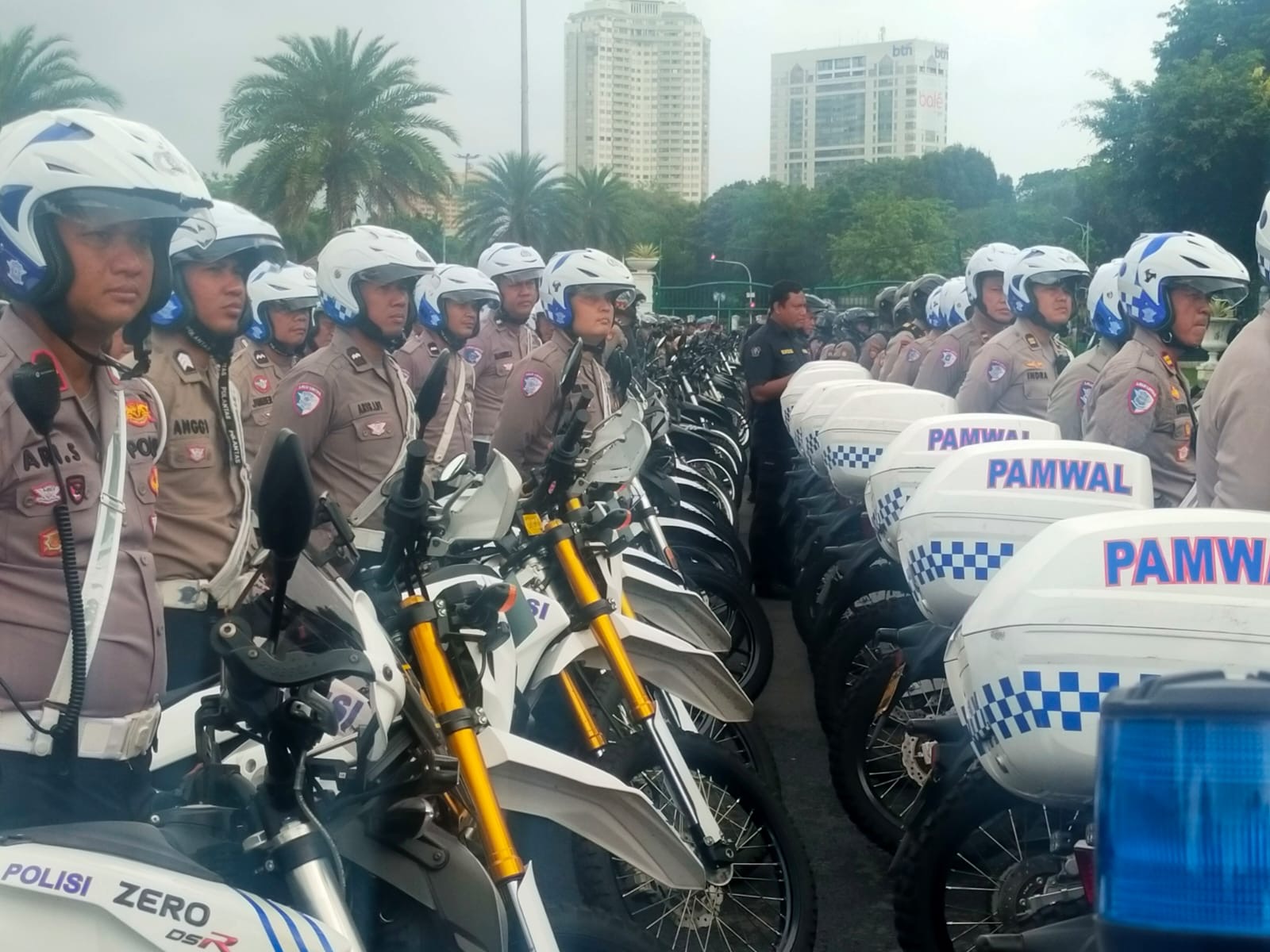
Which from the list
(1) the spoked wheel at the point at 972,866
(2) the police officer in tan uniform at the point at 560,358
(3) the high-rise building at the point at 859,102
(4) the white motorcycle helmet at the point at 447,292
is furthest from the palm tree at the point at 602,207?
(1) the spoked wheel at the point at 972,866

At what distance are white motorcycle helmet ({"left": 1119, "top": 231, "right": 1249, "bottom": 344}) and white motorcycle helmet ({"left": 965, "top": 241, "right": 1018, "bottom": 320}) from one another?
109 inches

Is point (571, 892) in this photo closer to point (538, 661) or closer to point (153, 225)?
point (538, 661)

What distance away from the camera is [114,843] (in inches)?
73.6

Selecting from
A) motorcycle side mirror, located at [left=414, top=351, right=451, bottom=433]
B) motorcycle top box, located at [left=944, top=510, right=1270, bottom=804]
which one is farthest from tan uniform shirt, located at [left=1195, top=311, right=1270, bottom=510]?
motorcycle side mirror, located at [left=414, top=351, right=451, bottom=433]

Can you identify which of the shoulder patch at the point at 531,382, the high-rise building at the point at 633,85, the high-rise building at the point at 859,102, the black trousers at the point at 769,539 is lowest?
the black trousers at the point at 769,539

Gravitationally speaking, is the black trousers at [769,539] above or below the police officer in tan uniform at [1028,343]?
below

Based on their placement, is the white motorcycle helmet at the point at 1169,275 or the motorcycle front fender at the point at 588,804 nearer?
the motorcycle front fender at the point at 588,804

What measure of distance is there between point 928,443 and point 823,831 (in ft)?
5.20

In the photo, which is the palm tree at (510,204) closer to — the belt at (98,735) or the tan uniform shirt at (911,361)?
the tan uniform shirt at (911,361)

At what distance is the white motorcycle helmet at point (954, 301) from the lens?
33.0ft

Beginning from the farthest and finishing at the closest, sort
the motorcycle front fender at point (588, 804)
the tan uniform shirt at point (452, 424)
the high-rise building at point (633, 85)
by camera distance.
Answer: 1. the high-rise building at point (633, 85)
2. the tan uniform shirt at point (452, 424)
3. the motorcycle front fender at point (588, 804)

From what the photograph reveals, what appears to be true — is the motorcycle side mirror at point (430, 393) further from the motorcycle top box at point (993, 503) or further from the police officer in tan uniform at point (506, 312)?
the police officer in tan uniform at point (506, 312)

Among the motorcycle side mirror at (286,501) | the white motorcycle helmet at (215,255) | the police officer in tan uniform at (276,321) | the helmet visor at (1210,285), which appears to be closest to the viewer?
the motorcycle side mirror at (286,501)

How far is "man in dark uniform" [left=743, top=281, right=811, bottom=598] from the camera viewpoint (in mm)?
9125
